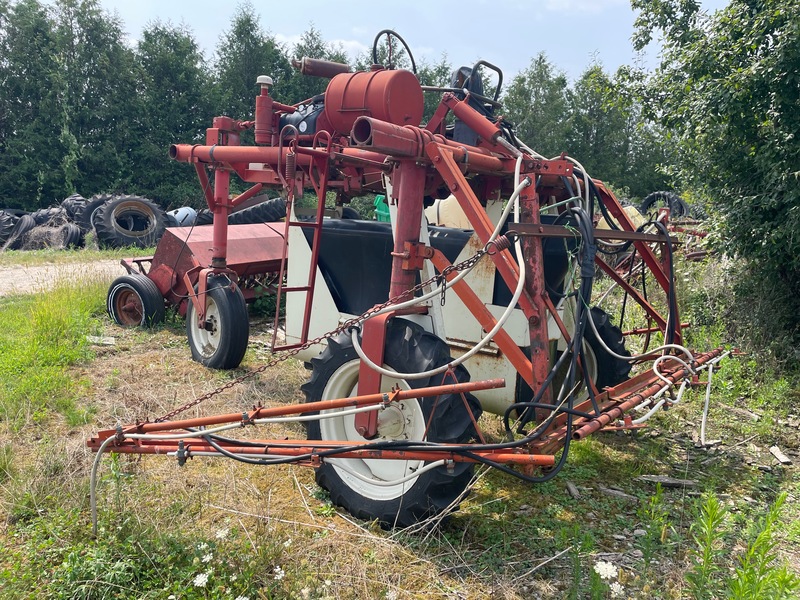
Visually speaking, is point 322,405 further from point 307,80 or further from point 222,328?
point 307,80

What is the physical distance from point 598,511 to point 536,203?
6.03 feet

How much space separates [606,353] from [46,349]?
4943mm

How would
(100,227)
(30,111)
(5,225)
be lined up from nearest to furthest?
(100,227) < (5,225) < (30,111)

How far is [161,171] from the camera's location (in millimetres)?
25734

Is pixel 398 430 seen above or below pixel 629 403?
below

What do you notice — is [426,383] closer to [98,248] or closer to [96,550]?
[96,550]

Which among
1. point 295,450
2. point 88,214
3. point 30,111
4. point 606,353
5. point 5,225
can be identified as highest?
point 30,111

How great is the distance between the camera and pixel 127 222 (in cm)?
1583

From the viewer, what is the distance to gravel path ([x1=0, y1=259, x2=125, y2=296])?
29.8 feet

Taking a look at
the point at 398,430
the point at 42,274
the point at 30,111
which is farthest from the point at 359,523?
the point at 30,111

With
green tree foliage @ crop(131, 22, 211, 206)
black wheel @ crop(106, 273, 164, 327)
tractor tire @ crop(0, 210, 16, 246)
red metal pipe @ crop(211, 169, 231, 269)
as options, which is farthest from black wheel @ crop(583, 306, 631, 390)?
green tree foliage @ crop(131, 22, 211, 206)

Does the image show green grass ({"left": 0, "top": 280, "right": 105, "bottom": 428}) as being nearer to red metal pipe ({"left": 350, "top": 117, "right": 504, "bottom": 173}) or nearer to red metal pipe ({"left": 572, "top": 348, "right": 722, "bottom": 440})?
red metal pipe ({"left": 350, "top": 117, "right": 504, "bottom": 173})

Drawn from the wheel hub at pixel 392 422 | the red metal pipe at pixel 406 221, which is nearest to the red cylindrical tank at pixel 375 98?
the red metal pipe at pixel 406 221

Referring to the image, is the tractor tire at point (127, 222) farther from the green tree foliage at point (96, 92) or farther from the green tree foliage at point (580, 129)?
the green tree foliage at point (580, 129)
